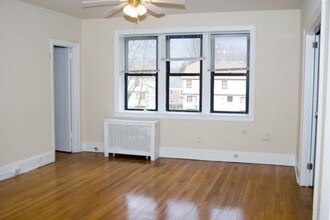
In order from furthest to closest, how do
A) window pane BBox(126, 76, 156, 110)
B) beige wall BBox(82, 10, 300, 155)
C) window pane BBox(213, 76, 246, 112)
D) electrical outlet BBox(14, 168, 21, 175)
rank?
window pane BBox(126, 76, 156, 110) < window pane BBox(213, 76, 246, 112) < beige wall BBox(82, 10, 300, 155) < electrical outlet BBox(14, 168, 21, 175)

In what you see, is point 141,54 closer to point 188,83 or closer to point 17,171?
point 188,83

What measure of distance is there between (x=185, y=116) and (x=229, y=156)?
1.05m

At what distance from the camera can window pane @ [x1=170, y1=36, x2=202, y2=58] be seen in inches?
236

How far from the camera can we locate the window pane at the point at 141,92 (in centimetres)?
639

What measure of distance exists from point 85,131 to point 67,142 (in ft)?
→ 1.32

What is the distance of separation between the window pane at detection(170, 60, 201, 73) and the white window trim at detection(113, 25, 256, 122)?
169 mm

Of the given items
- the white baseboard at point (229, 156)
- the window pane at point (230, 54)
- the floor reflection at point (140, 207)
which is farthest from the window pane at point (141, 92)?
the floor reflection at point (140, 207)

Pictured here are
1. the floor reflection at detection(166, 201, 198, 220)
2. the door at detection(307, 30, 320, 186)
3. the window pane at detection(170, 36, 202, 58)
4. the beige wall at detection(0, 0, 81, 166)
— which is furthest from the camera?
the window pane at detection(170, 36, 202, 58)

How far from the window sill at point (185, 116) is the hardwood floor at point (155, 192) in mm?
779

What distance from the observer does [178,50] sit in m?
6.12

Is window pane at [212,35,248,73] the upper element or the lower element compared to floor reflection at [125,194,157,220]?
upper

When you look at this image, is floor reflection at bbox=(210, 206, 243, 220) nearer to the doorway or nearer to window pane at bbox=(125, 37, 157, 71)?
the doorway

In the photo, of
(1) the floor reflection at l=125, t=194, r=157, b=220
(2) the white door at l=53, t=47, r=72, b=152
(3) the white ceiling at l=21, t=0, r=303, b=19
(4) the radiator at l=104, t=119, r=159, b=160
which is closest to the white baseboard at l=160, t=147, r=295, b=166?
(4) the radiator at l=104, t=119, r=159, b=160

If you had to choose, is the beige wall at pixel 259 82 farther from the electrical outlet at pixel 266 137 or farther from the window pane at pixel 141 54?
the window pane at pixel 141 54
